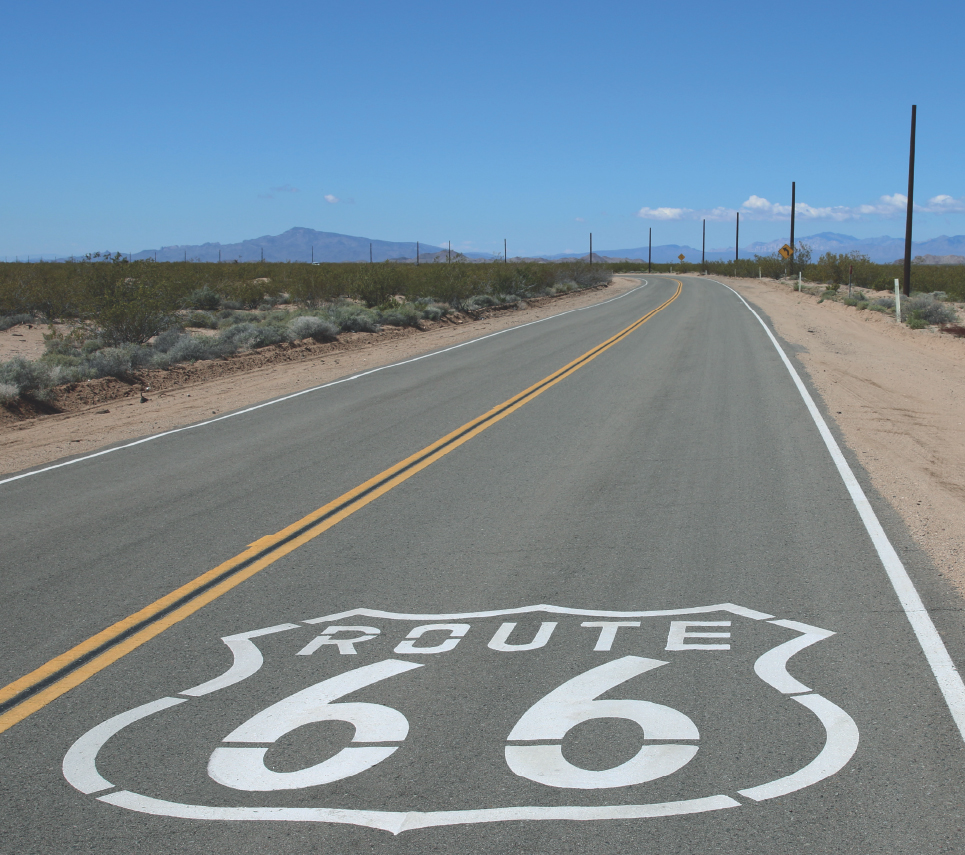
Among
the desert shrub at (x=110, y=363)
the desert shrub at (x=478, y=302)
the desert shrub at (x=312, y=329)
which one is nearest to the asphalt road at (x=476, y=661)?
the desert shrub at (x=110, y=363)

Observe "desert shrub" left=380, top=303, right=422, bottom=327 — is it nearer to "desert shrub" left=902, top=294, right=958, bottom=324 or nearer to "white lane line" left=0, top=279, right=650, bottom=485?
"white lane line" left=0, top=279, right=650, bottom=485

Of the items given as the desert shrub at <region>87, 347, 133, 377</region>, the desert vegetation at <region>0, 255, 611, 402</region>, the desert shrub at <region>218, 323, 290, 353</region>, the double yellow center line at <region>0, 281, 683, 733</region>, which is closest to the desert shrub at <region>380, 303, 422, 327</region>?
the desert vegetation at <region>0, 255, 611, 402</region>

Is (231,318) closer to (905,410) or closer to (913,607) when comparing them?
(905,410)

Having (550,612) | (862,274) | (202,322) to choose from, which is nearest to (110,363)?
(202,322)

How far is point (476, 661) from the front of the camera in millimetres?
4562

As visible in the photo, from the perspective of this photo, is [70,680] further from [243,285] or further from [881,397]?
[243,285]

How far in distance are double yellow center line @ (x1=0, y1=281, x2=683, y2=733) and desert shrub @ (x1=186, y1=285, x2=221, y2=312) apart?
96.5ft

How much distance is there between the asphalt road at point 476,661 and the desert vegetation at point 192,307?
1041 cm

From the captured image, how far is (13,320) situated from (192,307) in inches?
282

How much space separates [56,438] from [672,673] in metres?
10.4

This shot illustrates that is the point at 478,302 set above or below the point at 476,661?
above

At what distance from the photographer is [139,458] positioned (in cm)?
1005

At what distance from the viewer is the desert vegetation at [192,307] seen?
63.1 ft

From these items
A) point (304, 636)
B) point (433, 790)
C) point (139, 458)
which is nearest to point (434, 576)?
point (304, 636)
